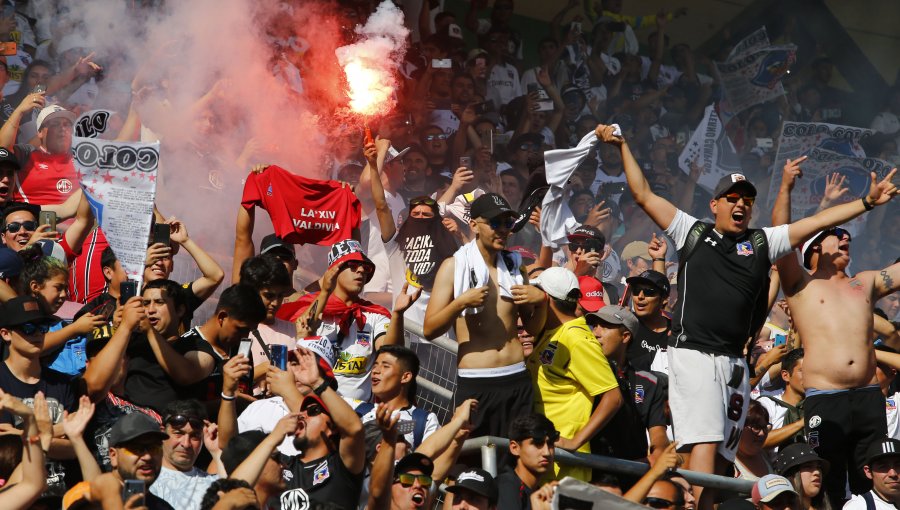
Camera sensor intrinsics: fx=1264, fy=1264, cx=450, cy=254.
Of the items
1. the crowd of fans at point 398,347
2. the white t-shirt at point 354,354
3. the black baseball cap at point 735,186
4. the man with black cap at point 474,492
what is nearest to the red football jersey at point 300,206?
the crowd of fans at point 398,347

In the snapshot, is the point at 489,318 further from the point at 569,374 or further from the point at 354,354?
the point at 354,354

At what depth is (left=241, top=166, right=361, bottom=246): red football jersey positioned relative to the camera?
854 centimetres

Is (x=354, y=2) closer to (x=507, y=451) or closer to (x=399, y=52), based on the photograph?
(x=399, y=52)

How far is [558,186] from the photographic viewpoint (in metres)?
7.42

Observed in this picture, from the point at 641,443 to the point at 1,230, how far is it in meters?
3.78

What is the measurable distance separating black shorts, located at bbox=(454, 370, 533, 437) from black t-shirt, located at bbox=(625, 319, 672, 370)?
5.01 feet

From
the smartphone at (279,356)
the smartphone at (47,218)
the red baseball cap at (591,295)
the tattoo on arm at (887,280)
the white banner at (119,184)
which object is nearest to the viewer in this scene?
the smartphone at (279,356)

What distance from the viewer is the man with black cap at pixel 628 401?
22.3ft

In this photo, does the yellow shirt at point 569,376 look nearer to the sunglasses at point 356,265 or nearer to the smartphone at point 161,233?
the sunglasses at point 356,265

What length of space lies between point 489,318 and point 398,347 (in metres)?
0.50

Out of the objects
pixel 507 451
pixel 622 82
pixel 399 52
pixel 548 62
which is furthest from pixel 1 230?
pixel 622 82

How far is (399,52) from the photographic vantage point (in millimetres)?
12945

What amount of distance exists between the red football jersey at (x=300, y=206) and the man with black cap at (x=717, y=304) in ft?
7.61

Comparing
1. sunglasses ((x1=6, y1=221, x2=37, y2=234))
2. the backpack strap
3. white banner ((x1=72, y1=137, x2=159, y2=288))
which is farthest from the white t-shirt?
sunglasses ((x1=6, y1=221, x2=37, y2=234))
